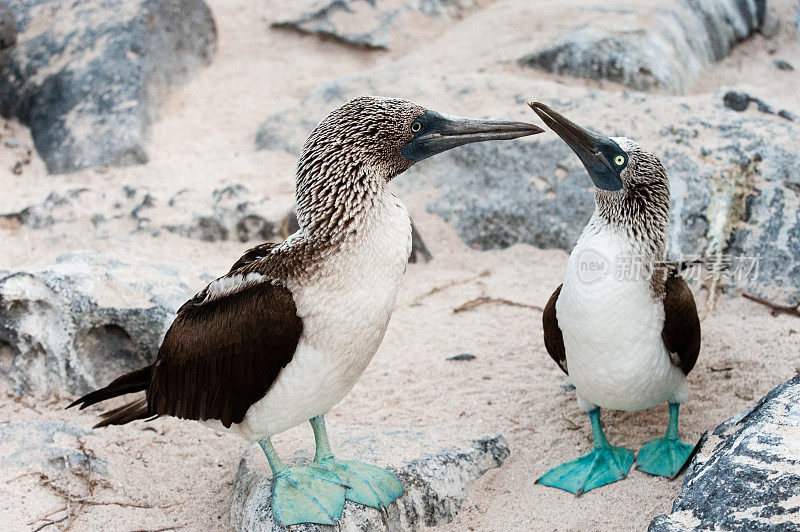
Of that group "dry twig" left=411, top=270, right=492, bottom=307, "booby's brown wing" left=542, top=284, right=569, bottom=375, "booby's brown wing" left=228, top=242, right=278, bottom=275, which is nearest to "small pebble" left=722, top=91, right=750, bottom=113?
"dry twig" left=411, top=270, right=492, bottom=307

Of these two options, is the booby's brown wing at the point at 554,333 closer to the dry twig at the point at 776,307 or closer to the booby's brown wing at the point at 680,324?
the booby's brown wing at the point at 680,324

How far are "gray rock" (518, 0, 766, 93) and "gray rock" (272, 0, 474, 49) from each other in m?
2.19

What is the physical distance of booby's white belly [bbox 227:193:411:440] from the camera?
3.14m

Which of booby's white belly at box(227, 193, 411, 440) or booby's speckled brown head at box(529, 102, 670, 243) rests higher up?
booby's speckled brown head at box(529, 102, 670, 243)

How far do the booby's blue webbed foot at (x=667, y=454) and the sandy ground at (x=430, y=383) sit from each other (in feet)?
0.20

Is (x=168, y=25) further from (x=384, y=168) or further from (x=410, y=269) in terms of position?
(x=384, y=168)

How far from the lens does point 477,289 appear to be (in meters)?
5.73

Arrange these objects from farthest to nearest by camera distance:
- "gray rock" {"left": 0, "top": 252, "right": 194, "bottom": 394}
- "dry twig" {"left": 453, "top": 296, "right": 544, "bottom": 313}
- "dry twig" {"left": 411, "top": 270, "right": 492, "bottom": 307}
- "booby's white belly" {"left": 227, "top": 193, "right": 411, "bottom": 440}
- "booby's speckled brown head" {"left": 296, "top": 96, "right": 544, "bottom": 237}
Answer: "dry twig" {"left": 411, "top": 270, "right": 492, "bottom": 307} → "dry twig" {"left": 453, "top": 296, "right": 544, "bottom": 313} → "gray rock" {"left": 0, "top": 252, "right": 194, "bottom": 394} → "booby's speckled brown head" {"left": 296, "top": 96, "right": 544, "bottom": 237} → "booby's white belly" {"left": 227, "top": 193, "right": 411, "bottom": 440}

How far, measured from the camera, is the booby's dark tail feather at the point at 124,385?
373 cm

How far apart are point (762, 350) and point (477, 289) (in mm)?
1991

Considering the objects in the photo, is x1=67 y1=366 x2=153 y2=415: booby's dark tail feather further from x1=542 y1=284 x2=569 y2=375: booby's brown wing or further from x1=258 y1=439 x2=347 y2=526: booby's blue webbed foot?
x1=542 y1=284 x2=569 y2=375: booby's brown wing

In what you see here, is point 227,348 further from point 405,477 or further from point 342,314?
point 405,477

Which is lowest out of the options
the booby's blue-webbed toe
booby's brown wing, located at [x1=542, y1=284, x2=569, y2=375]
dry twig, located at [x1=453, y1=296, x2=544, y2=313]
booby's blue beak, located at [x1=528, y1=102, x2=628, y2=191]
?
the booby's blue-webbed toe

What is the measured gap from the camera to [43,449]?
155 inches
